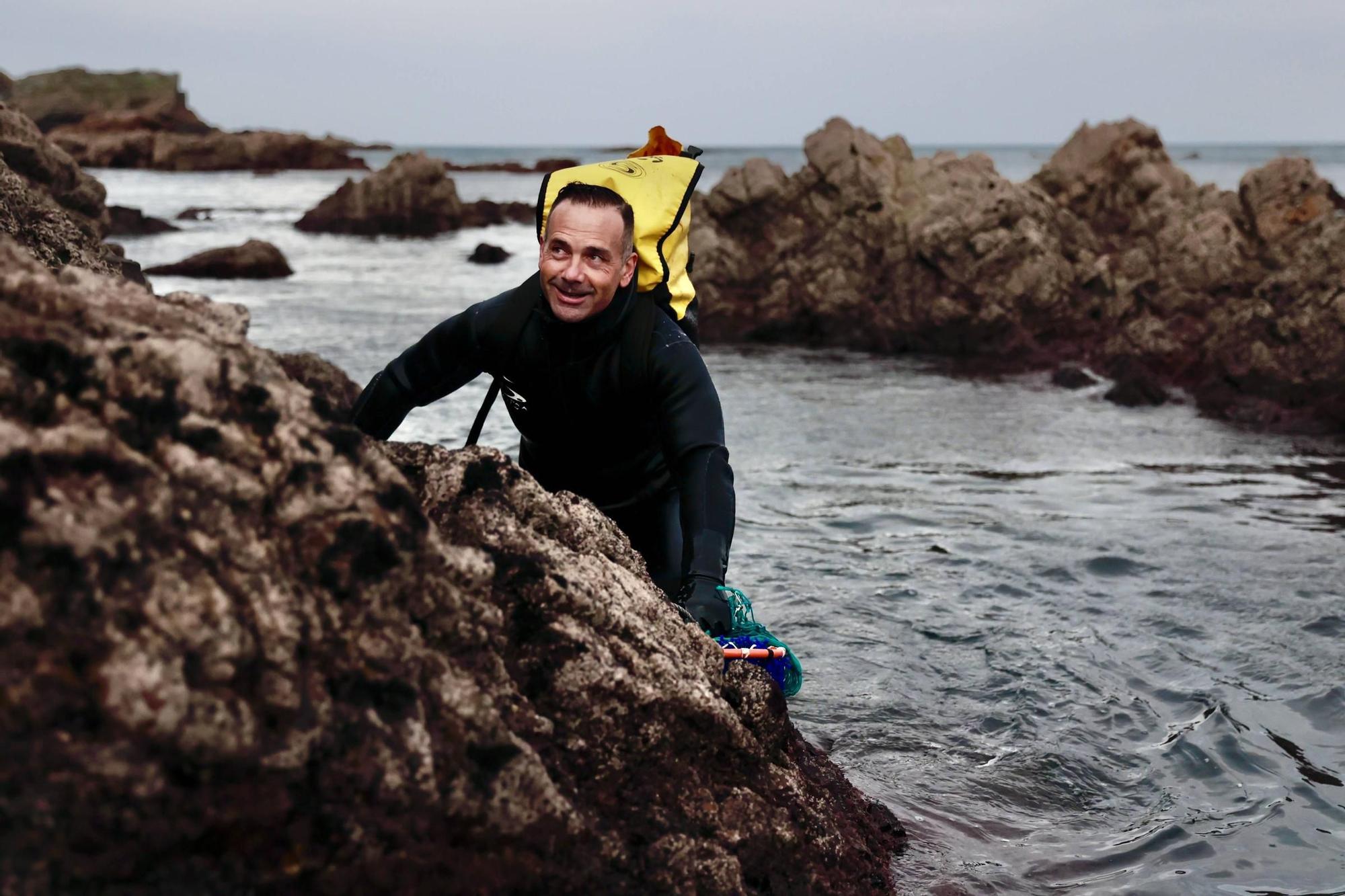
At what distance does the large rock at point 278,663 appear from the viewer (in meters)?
2.01

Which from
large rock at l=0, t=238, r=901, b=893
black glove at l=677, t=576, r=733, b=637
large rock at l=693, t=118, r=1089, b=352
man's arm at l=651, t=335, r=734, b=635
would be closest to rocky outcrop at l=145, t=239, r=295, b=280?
large rock at l=693, t=118, r=1089, b=352

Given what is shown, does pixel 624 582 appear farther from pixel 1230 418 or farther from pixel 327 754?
pixel 1230 418

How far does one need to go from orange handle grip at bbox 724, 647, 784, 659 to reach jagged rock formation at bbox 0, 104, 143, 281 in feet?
8.48

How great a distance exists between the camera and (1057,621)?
780 centimetres

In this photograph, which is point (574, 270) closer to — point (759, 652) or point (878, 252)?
point (759, 652)

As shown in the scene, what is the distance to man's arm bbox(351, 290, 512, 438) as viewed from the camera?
15.4ft

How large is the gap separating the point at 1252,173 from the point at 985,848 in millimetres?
21393

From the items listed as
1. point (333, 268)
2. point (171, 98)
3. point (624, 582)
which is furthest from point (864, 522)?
point (171, 98)

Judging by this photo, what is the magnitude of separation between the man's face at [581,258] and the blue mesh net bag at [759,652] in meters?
1.16

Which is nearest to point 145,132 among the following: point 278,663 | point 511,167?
point 511,167

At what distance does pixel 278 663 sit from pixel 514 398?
110 inches

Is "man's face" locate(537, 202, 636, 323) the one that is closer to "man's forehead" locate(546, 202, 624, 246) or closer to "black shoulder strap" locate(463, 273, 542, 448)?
"man's forehead" locate(546, 202, 624, 246)

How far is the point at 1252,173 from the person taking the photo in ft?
74.3

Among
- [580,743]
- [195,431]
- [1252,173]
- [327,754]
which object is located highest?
[1252,173]
